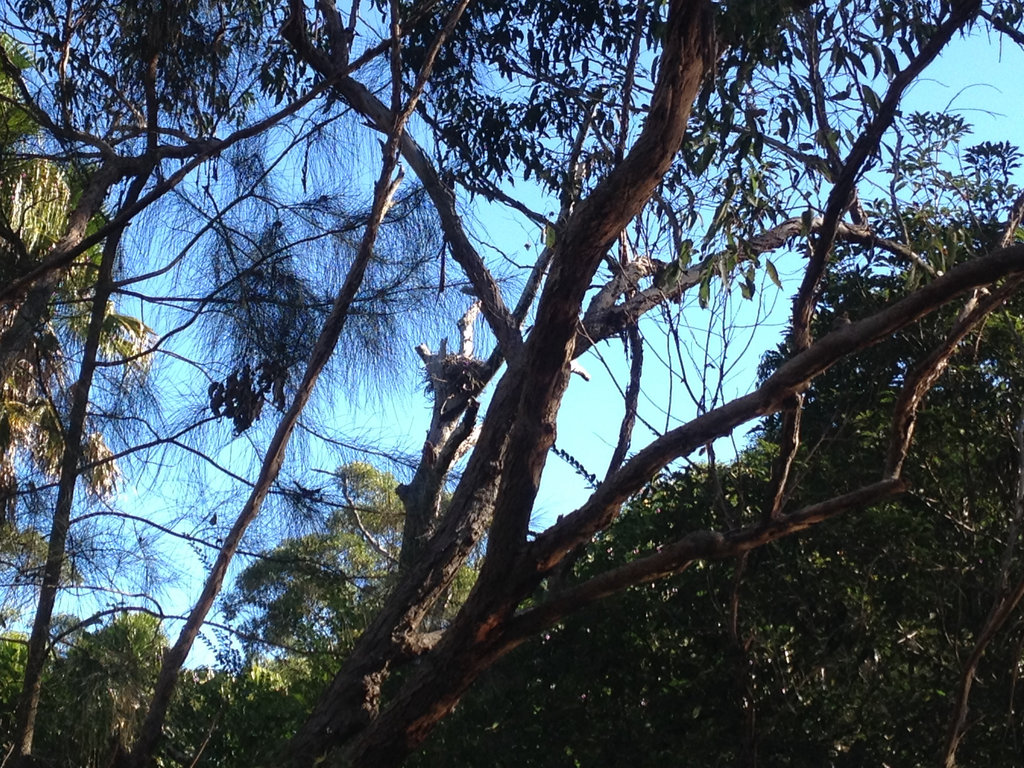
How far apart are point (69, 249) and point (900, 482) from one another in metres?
3.38

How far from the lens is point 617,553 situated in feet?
17.5

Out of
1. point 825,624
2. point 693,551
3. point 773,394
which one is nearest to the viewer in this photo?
point 773,394

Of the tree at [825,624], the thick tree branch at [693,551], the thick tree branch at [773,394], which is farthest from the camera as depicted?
the tree at [825,624]

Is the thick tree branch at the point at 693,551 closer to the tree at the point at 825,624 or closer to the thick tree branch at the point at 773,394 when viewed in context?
the thick tree branch at the point at 773,394

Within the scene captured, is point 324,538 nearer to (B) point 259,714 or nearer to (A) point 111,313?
(B) point 259,714

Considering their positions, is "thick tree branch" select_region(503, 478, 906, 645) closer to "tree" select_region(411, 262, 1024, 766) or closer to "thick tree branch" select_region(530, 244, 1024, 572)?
"thick tree branch" select_region(530, 244, 1024, 572)

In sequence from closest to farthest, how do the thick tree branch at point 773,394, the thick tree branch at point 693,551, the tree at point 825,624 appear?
the thick tree branch at point 773,394
the thick tree branch at point 693,551
the tree at point 825,624

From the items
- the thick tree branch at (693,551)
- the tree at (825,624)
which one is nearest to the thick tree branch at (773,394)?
the thick tree branch at (693,551)

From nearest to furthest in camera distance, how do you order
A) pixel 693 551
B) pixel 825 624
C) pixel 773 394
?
pixel 773 394 < pixel 693 551 < pixel 825 624

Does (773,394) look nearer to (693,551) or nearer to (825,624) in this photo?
(693,551)

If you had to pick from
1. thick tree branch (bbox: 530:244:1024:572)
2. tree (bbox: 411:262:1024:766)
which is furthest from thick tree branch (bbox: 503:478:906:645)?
tree (bbox: 411:262:1024:766)

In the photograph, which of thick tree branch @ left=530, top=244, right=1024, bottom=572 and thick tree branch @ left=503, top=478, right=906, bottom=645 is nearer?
thick tree branch @ left=530, top=244, right=1024, bottom=572

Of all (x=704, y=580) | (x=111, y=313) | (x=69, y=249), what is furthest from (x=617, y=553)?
(x=111, y=313)

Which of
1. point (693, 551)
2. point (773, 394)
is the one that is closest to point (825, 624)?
Answer: point (693, 551)
